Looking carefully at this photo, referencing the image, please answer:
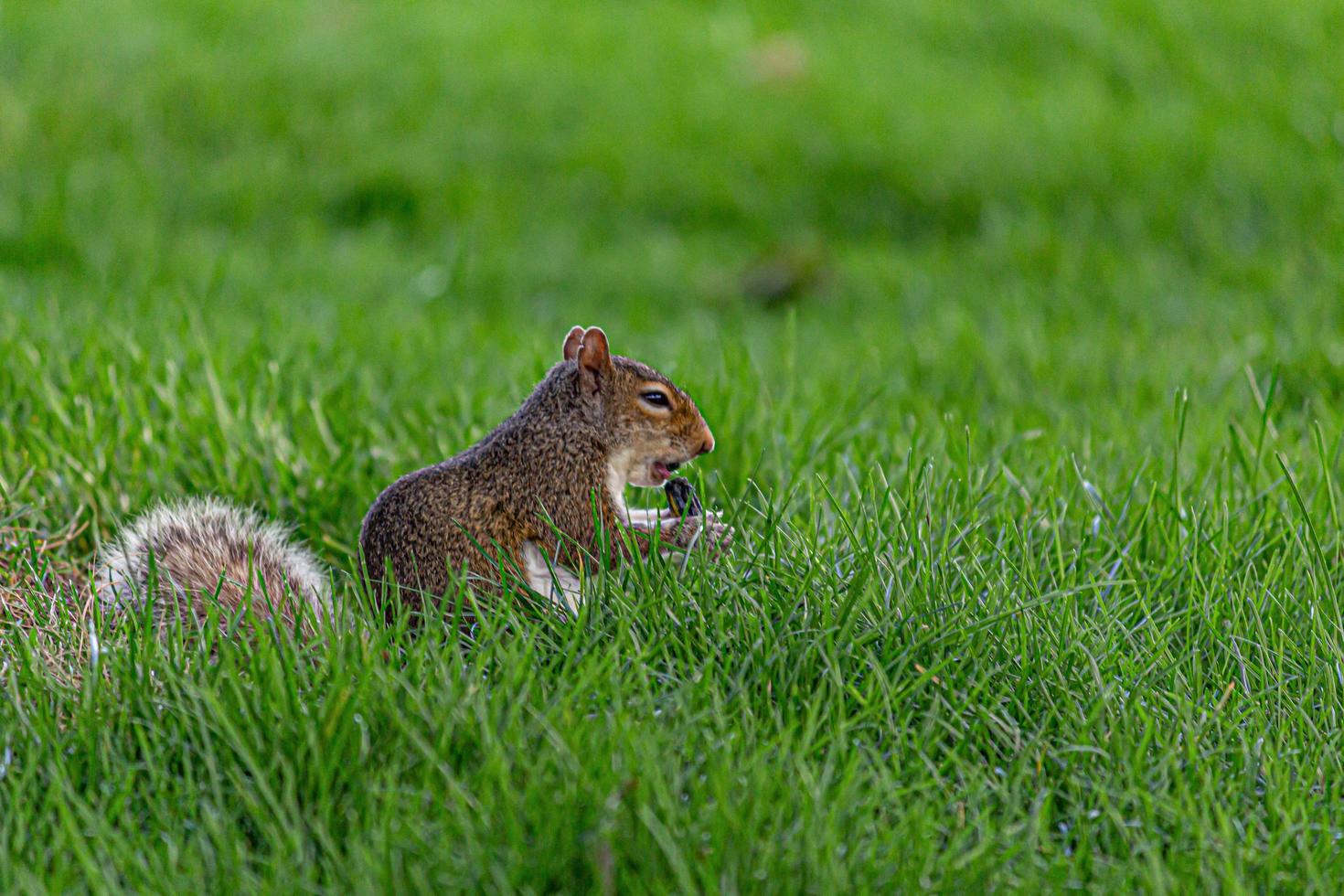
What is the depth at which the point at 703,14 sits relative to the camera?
33.4ft

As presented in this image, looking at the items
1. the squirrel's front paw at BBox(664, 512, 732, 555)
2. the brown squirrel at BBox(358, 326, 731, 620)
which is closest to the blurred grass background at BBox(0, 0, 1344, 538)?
the brown squirrel at BBox(358, 326, 731, 620)

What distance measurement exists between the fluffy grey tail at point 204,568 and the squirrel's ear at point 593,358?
0.74 m

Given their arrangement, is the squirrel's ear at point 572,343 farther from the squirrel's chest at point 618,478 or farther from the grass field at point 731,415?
the grass field at point 731,415

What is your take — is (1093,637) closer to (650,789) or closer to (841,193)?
(650,789)

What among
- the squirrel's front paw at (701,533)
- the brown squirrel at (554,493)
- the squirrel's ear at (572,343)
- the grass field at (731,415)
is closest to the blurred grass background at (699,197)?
the grass field at (731,415)

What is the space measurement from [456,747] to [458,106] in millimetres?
7204

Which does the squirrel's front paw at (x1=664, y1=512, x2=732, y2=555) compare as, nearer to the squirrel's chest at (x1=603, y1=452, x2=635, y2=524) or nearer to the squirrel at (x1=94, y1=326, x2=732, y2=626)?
the squirrel at (x1=94, y1=326, x2=732, y2=626)

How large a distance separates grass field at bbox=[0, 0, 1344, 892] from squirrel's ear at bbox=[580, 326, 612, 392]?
1.38 feet

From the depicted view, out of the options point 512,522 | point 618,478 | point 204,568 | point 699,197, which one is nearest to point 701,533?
point 618,478

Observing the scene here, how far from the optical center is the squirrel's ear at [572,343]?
10.5ft

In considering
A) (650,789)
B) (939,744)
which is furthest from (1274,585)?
(650,789)

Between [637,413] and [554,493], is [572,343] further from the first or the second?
[554,493]

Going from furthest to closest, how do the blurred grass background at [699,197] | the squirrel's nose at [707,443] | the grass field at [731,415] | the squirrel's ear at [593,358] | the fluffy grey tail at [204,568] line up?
1. the blurred grass background at [699,197]
2. the squirrel's nose at [707,443]
3. the squirrel's ear at [593,358]
4. the fluffy grey tail at [204,568]
5. the grass field at [731,415]

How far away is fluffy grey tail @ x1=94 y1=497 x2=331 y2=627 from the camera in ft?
9.46
